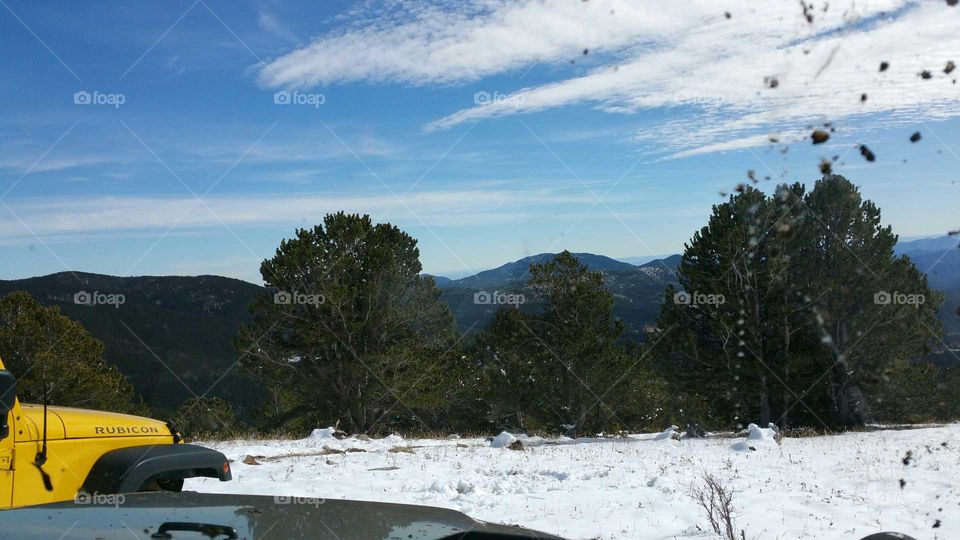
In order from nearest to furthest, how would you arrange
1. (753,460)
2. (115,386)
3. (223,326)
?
(753,460), (115,386), (223,326)

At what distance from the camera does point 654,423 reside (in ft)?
106

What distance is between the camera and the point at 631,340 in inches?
1119

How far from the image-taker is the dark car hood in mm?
2061

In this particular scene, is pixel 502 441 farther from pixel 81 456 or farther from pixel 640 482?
pixel 81 456

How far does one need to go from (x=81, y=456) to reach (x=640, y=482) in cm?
755

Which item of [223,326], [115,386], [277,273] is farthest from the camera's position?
[223,326]

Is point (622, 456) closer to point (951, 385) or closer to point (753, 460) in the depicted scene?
point (753, 460)

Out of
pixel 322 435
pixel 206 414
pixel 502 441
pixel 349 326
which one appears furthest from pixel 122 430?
pixel 206 414

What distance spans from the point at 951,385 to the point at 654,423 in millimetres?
14364

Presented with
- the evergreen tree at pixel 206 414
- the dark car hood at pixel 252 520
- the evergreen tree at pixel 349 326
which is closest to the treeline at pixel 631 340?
the evergreen tree at pixel 349 326

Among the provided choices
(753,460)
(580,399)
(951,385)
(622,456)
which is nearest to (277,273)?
(580,399)

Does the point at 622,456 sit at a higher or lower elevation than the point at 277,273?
lower

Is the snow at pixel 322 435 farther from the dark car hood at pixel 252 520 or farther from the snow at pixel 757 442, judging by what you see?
the dark car hood at pixel 252 520

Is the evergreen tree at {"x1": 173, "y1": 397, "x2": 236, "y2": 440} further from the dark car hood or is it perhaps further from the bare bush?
the dark car hood
